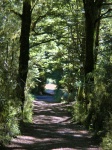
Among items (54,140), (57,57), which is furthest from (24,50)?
(57,57)

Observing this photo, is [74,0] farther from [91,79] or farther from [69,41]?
[91,79]

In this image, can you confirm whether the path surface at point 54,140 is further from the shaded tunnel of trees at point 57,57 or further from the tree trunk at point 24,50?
the tree trunk at point 24,50

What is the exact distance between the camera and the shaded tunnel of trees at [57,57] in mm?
10200

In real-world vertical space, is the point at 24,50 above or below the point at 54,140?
above

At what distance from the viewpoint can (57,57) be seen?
98.1 feet

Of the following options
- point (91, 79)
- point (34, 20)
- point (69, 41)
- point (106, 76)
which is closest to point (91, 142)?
point (106, 76)

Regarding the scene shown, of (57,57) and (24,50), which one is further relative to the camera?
(57,57)

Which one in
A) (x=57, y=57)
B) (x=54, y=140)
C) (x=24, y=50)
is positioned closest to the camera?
(x=54, y=140)

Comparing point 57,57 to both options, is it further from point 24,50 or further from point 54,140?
point 54,140

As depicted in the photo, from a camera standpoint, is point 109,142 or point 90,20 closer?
point 109,142

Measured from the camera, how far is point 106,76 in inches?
456

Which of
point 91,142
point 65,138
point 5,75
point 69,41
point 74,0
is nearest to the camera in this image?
point 5,75

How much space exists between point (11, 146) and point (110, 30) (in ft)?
50.7

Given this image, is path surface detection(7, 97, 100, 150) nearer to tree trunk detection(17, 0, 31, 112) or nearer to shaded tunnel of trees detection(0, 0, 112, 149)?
shaded tunnel of trees detection(0, 0, 112, 149)
